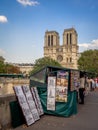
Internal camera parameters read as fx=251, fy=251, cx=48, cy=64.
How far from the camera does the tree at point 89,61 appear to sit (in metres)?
85.4

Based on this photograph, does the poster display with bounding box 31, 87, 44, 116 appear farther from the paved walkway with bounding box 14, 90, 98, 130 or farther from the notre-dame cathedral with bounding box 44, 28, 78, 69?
the notre-dame cathedral with bounding box 44, 28, 78, 69

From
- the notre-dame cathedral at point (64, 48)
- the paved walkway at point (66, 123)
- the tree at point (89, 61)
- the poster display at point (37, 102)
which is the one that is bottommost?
the paved walkway at point (66, 123)

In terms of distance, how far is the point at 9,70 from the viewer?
96.8 m

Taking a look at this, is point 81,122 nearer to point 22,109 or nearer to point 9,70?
point 22,109

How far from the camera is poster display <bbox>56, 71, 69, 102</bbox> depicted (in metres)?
12.4

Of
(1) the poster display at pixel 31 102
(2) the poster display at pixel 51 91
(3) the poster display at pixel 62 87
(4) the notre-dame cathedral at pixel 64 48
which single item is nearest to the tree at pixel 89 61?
(4) the notre-dame cathedral at pixel 64 48

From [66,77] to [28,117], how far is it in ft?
11.7

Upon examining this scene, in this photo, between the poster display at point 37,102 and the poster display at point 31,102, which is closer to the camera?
the poster display at point 31,102

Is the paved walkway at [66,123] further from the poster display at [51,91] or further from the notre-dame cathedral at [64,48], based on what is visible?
the notre-dame cathedral at [64,48]

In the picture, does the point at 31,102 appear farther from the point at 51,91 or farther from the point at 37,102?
the point at 51,91

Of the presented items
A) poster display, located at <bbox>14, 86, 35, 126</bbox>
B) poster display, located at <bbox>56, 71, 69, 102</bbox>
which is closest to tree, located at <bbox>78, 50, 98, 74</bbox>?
poster display, located at <bbox>56, 71, 69, 102</bbox>

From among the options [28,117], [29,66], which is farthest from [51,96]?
[29,66]

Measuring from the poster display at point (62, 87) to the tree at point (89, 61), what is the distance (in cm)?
7300

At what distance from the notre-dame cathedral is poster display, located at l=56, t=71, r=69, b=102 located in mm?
117900
